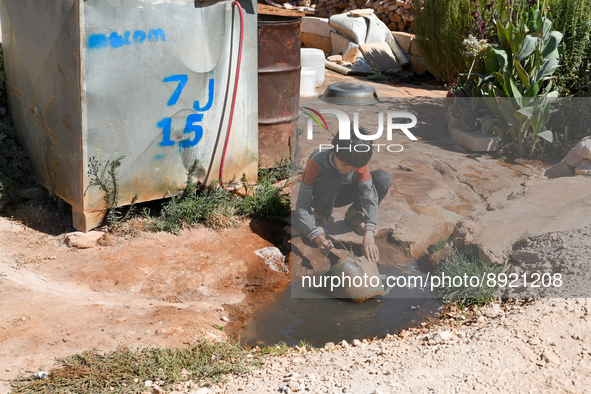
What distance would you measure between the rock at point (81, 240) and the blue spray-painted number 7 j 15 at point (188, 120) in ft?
2.98

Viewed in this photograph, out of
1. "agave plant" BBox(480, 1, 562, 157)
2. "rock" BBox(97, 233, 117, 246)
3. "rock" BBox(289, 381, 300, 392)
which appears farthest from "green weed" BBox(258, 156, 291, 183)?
"rock" BBox(289, 381, 300, 392)

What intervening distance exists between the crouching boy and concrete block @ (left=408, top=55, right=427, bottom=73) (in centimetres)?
792

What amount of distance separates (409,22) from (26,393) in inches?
457

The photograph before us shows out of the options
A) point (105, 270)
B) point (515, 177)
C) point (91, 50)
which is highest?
point (91, 50)

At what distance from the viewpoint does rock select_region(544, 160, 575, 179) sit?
18.1 feet

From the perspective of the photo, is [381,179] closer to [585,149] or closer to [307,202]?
[307,202]

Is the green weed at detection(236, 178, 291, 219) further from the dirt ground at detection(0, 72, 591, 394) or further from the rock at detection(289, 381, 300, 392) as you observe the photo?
the rock at detection(289, 381, 300, 392)

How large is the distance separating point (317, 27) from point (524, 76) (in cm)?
754

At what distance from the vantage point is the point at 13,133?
203 inches

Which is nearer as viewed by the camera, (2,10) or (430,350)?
(430,350)

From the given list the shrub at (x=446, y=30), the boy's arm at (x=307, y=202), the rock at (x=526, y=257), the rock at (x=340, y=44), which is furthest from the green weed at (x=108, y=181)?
the rock at (x=340, y=44)

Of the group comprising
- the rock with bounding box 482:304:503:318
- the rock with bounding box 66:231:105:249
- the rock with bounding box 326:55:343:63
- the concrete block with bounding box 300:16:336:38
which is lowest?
the rock with bounding box 482:304:503:318

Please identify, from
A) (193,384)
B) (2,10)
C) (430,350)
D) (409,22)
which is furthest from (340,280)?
(409,22)

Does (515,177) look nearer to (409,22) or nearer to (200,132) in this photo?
(200,132)
